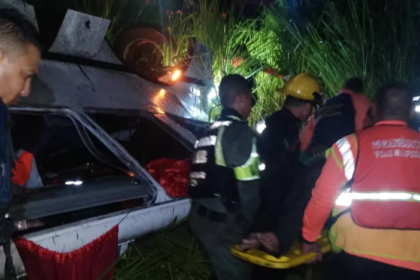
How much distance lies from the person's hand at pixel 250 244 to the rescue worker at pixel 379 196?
458 millimetres

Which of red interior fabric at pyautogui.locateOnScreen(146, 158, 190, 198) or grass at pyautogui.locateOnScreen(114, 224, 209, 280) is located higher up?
red interior fabric at pyautogui.locateOnScreen(146, 158, 190, 198)

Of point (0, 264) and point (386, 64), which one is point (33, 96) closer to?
point (0, 264)

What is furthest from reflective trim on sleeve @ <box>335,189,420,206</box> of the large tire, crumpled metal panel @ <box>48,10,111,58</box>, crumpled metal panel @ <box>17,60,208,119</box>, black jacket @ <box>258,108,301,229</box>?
the large tire

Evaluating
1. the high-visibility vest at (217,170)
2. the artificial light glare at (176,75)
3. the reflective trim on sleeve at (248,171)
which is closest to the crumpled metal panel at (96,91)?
the artificial light glare at (176,75)

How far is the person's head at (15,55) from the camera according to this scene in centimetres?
168

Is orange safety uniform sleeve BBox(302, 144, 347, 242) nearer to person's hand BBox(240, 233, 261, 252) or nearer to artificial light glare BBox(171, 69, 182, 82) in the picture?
person's hand BBox(240, 233, 261, 252)

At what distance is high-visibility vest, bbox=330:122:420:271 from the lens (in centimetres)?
228

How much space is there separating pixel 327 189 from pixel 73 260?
1.48m

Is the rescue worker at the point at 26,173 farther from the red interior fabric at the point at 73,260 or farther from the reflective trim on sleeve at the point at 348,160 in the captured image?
the reflective trim on sleeve at the point at 348,160

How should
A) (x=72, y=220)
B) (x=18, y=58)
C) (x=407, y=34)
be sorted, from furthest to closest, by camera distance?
(x=407, y=34), (x=72, y=220), (x=18, y=58)

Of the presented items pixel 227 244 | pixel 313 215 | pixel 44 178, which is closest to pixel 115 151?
pixel 44 178

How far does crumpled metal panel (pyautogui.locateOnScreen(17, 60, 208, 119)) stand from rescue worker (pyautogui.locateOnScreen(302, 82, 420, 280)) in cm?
224

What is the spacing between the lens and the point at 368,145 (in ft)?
7.59

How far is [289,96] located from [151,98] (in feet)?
5.88
